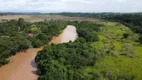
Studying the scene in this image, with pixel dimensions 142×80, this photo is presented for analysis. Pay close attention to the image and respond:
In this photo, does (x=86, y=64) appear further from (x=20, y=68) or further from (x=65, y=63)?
(x=20, y=68)

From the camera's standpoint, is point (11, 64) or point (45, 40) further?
point (45, 40)

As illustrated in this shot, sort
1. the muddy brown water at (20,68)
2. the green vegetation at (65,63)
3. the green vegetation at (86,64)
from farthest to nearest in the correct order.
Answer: the muddy brown water at (20,68) < the green vegetation at (86,64) < the green vegetation at (65,63)

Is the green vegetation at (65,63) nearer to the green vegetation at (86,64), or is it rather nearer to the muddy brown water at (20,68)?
the green vegetation at (86,64)

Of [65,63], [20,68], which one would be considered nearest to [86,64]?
[65,63]

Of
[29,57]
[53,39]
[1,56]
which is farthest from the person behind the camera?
[53,39]

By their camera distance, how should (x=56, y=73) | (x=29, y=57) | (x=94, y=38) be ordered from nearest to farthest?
(x=56, y=73) → (x=29, y=57) → (x=94, y=38)

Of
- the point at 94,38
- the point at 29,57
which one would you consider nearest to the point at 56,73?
the point at 29,57

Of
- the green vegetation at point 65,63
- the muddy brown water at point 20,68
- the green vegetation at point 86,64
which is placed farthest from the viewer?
the muddy brown water at point 20,68

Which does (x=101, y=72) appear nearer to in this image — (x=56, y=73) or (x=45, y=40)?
(x=56, y=73)

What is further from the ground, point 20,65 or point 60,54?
point 60,54

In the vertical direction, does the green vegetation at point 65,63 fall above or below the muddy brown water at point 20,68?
above

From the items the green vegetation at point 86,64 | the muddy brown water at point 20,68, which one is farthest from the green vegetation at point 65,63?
the muddy brown water at point 20,68
